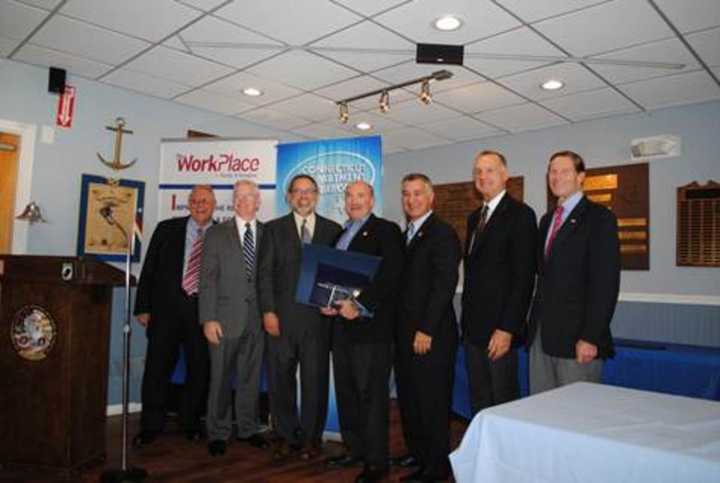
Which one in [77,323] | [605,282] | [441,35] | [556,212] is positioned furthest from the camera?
[441,35]

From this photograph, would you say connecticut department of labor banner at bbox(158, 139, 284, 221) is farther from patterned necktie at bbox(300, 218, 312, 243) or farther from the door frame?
the door frame

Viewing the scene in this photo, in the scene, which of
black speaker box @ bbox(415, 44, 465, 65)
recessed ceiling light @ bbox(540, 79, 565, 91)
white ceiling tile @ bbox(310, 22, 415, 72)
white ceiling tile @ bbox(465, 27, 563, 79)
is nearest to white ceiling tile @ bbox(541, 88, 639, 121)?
recessed ceiling light @ bbox(540, 79, 565, 91)

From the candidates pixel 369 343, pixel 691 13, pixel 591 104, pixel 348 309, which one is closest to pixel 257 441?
pixel 369 343

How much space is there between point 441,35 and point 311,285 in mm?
1880

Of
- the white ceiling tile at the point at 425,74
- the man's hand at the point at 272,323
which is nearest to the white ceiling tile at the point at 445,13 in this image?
the white ceiling tile at the point at 425,74

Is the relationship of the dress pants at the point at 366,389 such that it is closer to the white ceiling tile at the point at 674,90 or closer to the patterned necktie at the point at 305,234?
the patterned necktie at the point at 305,234

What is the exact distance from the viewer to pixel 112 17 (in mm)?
3188

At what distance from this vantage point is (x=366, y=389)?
266 cm

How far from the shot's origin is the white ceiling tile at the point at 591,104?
4439 mm

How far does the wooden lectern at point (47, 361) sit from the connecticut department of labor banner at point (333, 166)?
1.56 meters

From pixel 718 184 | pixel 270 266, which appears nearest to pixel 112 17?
pixel 270 266

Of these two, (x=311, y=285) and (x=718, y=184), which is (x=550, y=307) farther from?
(x=718, y=184)

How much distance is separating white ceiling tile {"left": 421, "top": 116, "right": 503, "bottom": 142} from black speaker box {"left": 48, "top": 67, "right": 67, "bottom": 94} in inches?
131

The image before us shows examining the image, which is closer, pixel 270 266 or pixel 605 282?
pixel 605 282
